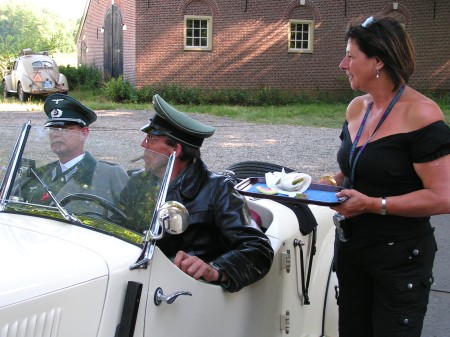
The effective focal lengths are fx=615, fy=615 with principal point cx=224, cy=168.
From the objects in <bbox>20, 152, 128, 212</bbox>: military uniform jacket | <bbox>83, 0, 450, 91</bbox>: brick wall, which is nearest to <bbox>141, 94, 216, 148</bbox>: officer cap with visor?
<bbox>20, 152, 128, 212</bbox>: military uniform jacket

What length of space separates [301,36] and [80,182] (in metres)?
23.0

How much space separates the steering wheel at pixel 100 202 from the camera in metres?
2.24

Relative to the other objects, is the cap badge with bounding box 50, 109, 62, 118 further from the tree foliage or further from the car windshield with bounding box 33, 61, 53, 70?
the tree foliage

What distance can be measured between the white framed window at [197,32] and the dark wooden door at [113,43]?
3155mm

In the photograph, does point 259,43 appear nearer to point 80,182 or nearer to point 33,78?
point 33,78

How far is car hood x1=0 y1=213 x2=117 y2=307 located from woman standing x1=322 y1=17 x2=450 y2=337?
1.01 metres

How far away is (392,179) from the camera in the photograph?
2400mm

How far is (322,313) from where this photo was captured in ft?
11.3

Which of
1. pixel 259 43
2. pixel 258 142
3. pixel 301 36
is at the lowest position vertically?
pixel 258 142

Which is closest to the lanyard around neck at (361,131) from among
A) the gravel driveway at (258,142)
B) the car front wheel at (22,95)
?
the gravel driveway at (258,142)

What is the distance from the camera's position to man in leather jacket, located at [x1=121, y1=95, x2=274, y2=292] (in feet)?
8.64

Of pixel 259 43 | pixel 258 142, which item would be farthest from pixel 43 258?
pixel 259 43

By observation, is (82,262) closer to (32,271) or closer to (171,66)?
(32,271)

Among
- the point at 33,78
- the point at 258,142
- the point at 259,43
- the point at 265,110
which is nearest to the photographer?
the point at 258,142
